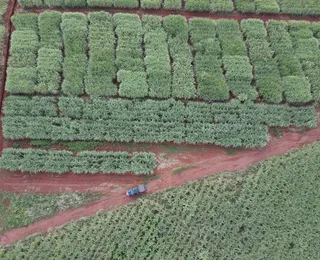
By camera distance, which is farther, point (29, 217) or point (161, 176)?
point (161, 176)

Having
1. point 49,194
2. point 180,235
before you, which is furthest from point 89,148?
point 180,235

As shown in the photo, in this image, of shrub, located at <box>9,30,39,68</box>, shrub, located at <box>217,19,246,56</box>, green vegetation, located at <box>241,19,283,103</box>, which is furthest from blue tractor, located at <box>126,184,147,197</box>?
shrub, located at <box>217,19,246,56</box>

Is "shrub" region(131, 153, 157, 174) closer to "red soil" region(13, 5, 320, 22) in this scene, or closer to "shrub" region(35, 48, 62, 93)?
"shrub" region(35, 48, 62, 93)

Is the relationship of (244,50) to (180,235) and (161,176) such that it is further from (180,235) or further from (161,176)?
(180,235)

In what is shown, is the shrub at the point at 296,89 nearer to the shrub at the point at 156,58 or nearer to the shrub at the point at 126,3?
the shrub at the point at 156,58

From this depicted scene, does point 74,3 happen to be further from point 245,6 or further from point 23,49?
point 245,6

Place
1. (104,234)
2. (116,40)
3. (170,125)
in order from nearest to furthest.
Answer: (104,234) < (170,125) < (116,40)

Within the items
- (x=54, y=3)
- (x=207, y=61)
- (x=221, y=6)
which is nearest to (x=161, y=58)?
(x=207, y=61)
